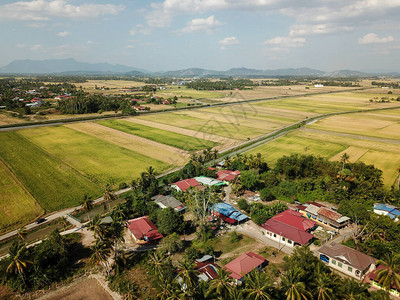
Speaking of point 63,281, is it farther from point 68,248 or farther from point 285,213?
point 285,213

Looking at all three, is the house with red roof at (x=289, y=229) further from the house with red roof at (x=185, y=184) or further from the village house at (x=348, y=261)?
the house with red roof at (x=185, y=184)

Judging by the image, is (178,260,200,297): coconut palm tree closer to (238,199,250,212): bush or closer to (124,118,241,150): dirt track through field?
(238,199,250,212): bush

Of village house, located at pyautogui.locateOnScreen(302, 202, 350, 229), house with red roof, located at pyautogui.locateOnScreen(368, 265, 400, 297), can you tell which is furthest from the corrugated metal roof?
house with red roof, located at pyautogui.locateOnScreen(368, 265, 400, 297)

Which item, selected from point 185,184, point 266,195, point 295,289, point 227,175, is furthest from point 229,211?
point 295,289

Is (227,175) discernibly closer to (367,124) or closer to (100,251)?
(100,251)

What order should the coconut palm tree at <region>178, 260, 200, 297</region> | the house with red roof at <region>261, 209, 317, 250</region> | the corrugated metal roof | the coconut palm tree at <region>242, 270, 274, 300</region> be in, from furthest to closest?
the house with red roof at <region>261, 209, 317, 250</region>, the corrugated metal roof, the coconut palm tree at <region>178, 260, 200, 297</region>, the coconut palm tree at <region>242, 270, 274, 300</region>
